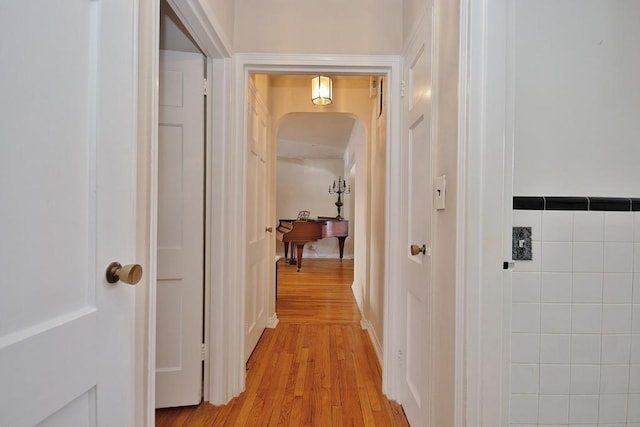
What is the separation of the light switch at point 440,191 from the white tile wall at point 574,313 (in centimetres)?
25

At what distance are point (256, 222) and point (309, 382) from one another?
1158 mm

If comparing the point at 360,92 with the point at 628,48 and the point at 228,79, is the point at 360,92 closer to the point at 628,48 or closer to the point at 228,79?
the point at 228,79

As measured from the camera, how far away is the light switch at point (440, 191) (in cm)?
116

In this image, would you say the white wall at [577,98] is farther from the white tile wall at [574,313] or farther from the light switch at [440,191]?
the light switch at [440,191]

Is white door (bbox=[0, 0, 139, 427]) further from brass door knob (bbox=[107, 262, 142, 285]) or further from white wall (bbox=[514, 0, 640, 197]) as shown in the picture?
white wall (bbox=[514, 0, 640, 197])

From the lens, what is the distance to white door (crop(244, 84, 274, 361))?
6.81 feet

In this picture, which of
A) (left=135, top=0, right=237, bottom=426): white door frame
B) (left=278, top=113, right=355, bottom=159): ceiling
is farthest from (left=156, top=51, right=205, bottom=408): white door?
(left=278, top=113, right=355, bottom=159): ceiling

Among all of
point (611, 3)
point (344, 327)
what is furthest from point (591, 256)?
point (344, 327)

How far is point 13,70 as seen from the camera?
0.52 meters

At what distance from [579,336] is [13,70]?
65.5 inches

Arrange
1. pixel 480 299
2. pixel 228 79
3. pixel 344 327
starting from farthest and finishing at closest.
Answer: pixel 344 327, pixel 228 79, pixel 480 299

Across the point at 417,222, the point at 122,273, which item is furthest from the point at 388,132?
the point at 122,273

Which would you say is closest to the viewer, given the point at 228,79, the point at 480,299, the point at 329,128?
the point at 480,299

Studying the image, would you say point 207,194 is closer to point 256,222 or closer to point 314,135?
point 256,222
